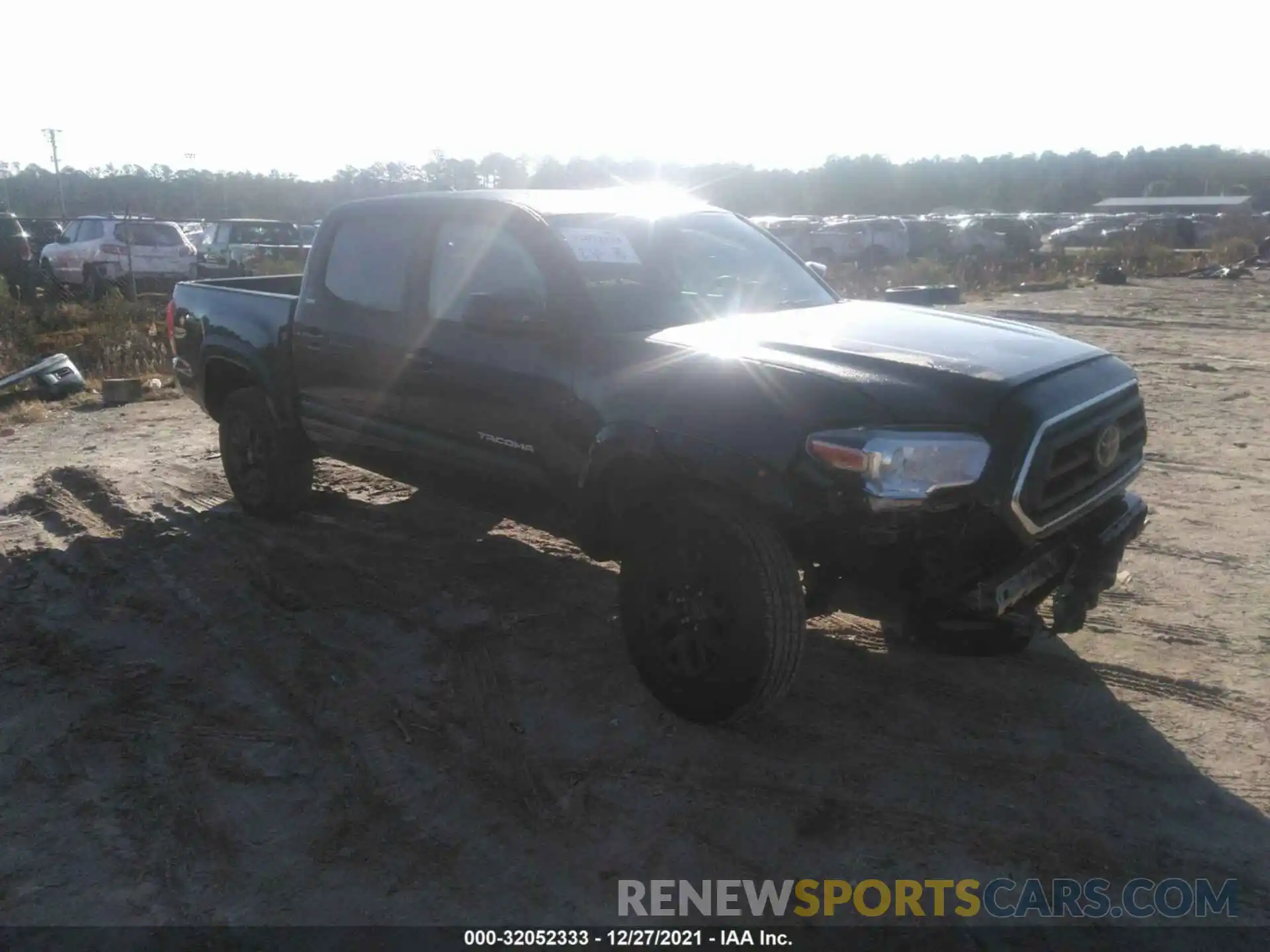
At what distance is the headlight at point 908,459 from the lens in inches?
123

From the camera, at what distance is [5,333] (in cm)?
1270

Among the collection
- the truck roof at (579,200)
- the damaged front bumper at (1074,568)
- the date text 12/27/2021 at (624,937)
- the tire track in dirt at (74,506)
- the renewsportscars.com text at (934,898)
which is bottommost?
the date text 12/27/2021 at (624,937)

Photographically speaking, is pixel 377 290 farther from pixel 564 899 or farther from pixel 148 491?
pixel 564 899

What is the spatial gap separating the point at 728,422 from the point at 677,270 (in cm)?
121

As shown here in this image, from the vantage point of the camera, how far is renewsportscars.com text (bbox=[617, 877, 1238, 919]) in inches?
111

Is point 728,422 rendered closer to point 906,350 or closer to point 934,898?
point 906,350

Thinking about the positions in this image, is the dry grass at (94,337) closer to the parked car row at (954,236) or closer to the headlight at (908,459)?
the headlight at (908,459)

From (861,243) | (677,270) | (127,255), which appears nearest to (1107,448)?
(677,270)

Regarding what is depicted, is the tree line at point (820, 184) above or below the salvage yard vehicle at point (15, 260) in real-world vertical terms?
above

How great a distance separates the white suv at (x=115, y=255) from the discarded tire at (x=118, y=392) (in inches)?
391

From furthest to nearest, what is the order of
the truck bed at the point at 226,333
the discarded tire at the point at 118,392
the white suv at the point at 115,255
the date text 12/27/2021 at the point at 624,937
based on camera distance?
1. the white suv at the point at 115,255
2. the discarded tire at the point at 118,392
3. the truck bed at the point at 226,333
4. the date text 12/27/2021 at the point at 624,937

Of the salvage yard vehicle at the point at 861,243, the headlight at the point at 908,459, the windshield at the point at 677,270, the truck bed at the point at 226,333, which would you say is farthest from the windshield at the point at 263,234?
the headlight at the point at 908,459

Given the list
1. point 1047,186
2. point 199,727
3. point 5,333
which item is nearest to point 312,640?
point 199,727

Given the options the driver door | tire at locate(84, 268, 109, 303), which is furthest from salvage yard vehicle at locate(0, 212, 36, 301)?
the driver door
